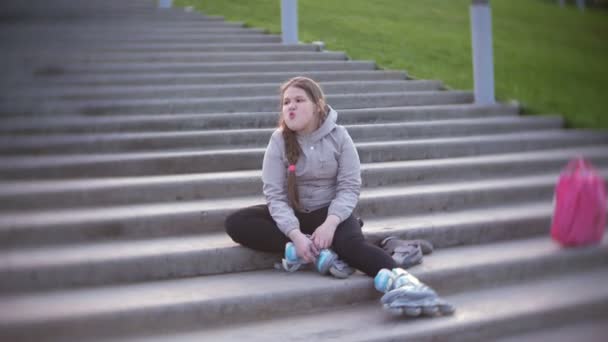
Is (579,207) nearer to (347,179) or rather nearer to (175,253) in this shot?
(347,179)

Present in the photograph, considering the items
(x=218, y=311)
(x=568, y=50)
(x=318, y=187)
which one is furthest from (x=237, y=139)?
(x=568, y=50)

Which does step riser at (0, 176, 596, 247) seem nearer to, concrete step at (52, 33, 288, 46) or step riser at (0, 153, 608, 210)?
step riser at (0, 153, 608, 210)

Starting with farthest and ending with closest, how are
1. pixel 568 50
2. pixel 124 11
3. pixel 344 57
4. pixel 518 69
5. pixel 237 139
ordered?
1. pixel 568 50
2. pixel 124 11
3. pixel 518 69
4. pixel 344 57
5. pixel 237 139

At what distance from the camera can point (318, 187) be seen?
11.9 ft

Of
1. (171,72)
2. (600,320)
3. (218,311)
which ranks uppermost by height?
(171,72)

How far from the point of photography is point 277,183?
3.53m

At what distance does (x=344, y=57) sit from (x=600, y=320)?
4.95 metres

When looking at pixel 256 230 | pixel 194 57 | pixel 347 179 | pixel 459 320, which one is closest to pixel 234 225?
pixel 256 230

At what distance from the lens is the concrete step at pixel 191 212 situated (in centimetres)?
369

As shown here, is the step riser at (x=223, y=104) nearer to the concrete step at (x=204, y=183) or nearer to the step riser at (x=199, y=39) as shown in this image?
the concrete step at (x=204, y=183)

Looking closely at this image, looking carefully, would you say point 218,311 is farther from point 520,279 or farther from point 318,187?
point 520,279

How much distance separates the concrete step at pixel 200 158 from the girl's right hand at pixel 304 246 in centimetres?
145

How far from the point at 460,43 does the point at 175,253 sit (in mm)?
8572

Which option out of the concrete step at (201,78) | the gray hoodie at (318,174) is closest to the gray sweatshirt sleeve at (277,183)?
the gray hoodie at (318,174)
